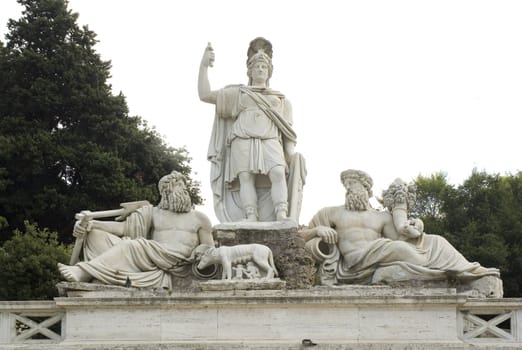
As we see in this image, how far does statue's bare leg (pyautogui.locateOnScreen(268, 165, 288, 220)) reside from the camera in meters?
20.3

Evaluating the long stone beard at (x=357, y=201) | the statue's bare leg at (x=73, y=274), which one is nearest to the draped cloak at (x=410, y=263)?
the long stone beard at (x=357, y=201)

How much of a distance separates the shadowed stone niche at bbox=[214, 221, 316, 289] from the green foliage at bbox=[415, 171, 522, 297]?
1245 centimetres

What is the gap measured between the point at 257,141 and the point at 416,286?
346 centimetres

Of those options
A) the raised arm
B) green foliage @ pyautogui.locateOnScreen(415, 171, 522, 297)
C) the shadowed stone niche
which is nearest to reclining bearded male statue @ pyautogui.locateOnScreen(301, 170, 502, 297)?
the shadowed stone niche

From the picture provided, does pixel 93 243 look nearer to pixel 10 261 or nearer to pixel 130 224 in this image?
pixel 130 224

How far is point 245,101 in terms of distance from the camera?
2100 centimetres

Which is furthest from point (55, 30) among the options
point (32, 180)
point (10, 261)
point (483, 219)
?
point (483, 219)

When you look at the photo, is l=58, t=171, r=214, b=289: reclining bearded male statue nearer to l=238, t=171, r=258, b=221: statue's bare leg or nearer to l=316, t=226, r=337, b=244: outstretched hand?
l=238, t=171, r=258, b=221: statue's bare leg

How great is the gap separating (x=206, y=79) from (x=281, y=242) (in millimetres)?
3156

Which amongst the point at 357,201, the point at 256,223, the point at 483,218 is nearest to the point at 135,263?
the point at 256,223

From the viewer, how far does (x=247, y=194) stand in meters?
20.5

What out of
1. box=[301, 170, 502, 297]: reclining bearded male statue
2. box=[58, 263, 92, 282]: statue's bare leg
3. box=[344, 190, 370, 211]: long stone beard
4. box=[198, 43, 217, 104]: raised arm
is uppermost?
box=[198, 43, 217, 104]: raised arm

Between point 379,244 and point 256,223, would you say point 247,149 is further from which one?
point 379,244

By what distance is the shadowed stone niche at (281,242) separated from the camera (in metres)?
19.3
